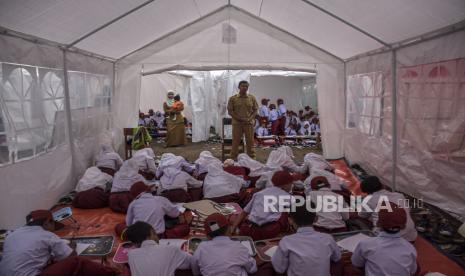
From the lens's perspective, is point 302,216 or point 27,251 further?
point 302,216

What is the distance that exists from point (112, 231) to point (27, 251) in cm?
178

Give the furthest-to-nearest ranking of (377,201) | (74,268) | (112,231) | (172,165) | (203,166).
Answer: (203,166) < (172,165) < (112,231) < (377,201) < (74,268)

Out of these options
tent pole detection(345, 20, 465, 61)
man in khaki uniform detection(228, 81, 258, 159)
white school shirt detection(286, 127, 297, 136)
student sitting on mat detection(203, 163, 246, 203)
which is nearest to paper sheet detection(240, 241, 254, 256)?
student sitting on mat detection(203, 163, 246, 203)

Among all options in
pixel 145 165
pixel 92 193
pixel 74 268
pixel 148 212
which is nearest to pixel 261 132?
pixel 145 165

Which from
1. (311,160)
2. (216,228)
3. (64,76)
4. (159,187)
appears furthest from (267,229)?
(64,76)

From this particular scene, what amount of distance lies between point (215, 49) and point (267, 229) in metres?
4.93

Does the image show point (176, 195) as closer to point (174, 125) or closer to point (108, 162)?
point (108, 162)

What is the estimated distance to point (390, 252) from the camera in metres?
2.56

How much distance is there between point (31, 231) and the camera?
9.09 feet

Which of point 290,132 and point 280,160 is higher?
point 290,132

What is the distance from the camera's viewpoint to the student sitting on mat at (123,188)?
4969mm

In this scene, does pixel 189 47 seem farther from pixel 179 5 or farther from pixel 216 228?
pixel 216 228

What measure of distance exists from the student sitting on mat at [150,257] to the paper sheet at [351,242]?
152cm

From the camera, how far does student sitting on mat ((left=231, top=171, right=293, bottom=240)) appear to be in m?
3.77
